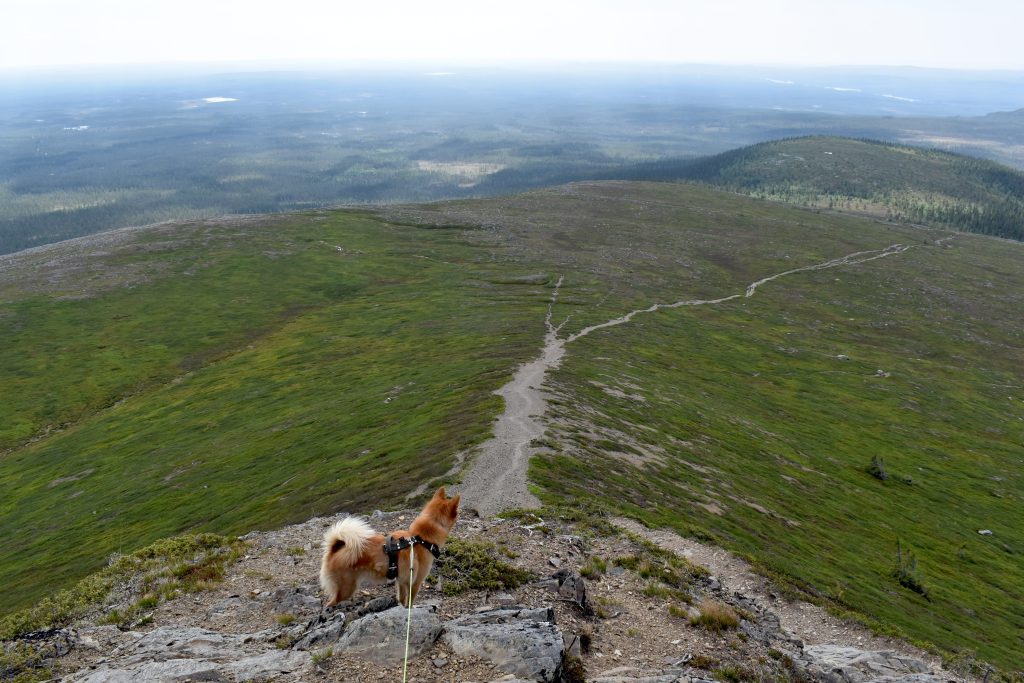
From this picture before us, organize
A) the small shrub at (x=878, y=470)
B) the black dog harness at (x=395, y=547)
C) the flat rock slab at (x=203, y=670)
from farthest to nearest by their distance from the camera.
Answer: the small shrub at (x=878, y=470) → the black dog harness at (x=395, y=547) → the flat rock slab at (x=203, y=670)

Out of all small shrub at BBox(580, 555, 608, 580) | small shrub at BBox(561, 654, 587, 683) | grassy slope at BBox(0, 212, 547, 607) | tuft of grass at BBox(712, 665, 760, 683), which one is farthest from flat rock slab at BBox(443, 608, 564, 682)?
grassy slope at BBox(0, 212, 547, 607)

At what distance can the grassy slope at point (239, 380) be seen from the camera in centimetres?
3862

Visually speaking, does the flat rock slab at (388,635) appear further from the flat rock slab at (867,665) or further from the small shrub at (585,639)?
the flat rock slab at (867,665)

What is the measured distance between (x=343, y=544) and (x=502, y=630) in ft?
14.6

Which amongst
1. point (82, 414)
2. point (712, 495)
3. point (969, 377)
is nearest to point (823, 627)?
point (712, 495)

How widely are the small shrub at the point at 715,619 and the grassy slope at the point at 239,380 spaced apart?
15754mm

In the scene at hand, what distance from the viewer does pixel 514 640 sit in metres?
13.0

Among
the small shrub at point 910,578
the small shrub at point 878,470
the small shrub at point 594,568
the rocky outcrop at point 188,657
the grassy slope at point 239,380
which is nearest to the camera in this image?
the rocky outcrop at point 188,657

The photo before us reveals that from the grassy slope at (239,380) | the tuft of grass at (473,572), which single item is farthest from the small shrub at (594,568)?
the grassy slope at (239,380)

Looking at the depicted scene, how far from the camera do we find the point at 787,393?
255 feet

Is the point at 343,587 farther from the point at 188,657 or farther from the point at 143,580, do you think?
the point at 143,580

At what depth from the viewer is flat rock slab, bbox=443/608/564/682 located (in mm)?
12320

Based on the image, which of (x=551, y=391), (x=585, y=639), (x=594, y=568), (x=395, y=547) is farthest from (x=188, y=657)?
(x=551, y=391)

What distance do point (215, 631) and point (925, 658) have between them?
23.6 meters
